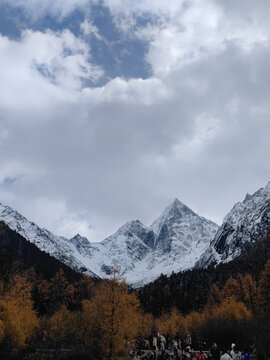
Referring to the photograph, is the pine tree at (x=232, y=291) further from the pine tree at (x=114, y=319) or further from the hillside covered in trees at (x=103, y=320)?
the pine tree at (x=114, y=319)

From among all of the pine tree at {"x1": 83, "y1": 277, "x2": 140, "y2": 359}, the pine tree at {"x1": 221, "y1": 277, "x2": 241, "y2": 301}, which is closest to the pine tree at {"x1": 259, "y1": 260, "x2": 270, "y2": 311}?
the pine tree at {"x1": 221, "y1": 277, "x2": 241, "y2": 301}

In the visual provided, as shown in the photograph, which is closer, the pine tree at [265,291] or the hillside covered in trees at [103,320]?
the hillside covered in trees at [103,320]

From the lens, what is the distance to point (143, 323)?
71.0 metres

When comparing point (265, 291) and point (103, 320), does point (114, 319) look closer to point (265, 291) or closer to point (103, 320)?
point (103, 320)

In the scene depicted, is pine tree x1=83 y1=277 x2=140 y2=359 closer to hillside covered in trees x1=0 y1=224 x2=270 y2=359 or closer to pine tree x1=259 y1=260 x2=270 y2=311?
hillside covered in trees x1=0 y1=224 x2=270 y2=359

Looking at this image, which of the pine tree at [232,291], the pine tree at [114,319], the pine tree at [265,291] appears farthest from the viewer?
the pine tree at [232,291]

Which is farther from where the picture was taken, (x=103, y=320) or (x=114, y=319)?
(x=103, y=320)

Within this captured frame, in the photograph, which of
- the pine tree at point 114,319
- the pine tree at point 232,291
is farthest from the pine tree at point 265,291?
the pine tree at point 114,319

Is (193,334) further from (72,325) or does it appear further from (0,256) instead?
(0,256)

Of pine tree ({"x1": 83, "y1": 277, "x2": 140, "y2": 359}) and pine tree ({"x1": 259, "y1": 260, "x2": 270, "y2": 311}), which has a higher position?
pine tree ({"x1": 259, "y1": 260, "x2": 270, "y2": 311})

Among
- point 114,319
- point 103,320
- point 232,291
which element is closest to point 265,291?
point 232,291

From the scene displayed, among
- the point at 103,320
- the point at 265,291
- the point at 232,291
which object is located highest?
the point at 232,291

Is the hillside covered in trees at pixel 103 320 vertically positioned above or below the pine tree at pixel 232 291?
below

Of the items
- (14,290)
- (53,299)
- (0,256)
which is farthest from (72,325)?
(0,256)
